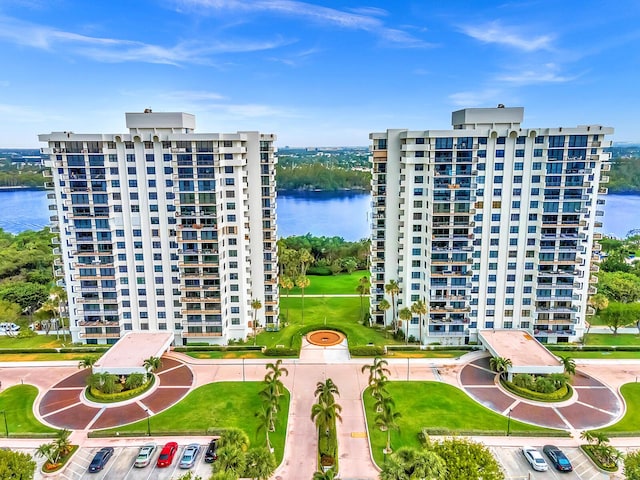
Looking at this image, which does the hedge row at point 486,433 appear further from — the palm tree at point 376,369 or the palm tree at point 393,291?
the palm tree at point 393,291

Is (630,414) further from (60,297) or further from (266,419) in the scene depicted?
(60,297)

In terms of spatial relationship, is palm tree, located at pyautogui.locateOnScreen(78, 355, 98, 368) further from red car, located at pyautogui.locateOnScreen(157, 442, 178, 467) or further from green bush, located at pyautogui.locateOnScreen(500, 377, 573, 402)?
green bush, located at pyautogui.locateOnScreen(500, 377, 573, 402)

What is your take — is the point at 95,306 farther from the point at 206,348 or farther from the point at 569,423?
the point at 569,423

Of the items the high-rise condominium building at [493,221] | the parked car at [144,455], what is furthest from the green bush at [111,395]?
the high-rise condominium building at [493,221]

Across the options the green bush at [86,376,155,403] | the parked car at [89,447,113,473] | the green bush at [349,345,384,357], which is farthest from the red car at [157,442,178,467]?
the green bush at [349,345,384,357]

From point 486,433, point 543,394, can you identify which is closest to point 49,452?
point 486,433
